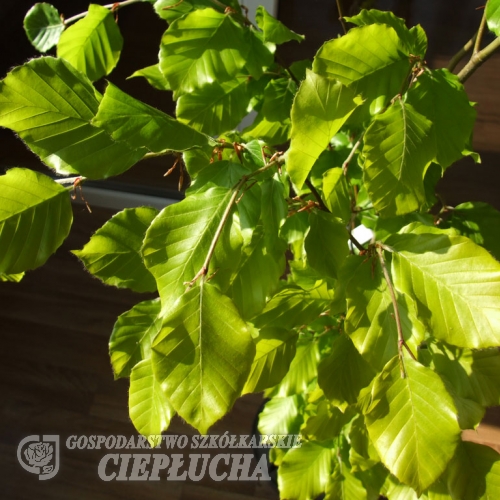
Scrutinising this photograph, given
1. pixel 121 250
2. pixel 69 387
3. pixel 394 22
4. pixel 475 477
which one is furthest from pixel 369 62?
pixel 69 387

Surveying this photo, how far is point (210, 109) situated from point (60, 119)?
0.31 metres

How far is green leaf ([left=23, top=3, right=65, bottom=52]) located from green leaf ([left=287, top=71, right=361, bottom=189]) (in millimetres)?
488

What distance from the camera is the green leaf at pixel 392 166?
0.45 m

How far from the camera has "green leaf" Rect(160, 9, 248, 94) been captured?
23.0 inches

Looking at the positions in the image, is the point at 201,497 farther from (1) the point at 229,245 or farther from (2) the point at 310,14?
(2) the point at 310,14

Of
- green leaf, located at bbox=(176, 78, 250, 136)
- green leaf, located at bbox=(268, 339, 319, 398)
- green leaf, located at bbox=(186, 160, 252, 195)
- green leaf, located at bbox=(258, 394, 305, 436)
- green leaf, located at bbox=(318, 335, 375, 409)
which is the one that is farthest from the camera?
green leaf, located at bbox=(258, 394, 305, 436)

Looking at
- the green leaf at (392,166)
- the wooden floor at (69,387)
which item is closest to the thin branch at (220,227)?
the green leaf at (392,166)

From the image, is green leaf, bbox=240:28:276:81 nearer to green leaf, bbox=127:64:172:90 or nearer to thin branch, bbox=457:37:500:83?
green leaf, bbox=127:64:172:90

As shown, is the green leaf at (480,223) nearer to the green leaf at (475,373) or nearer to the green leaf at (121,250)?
the green leaf at (475,373)

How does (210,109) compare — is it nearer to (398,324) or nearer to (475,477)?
(398,324)

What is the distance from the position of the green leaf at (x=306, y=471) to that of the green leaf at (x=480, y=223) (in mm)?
438

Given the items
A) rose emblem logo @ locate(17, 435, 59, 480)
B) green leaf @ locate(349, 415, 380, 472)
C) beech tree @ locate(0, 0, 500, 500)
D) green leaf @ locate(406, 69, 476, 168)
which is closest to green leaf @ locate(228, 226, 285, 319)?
beech tree @ locate(0, 0, 500, 500)

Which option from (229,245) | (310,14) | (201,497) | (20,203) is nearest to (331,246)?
(229,245)

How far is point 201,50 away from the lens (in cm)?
59
